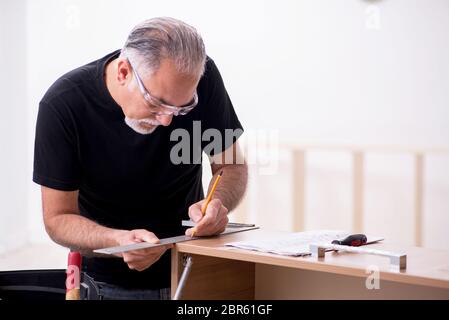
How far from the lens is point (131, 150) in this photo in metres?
1.58

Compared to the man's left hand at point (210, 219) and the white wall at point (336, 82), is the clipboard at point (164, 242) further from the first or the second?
the white wall at point (336, 82)

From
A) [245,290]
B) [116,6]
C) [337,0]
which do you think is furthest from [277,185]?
[245,290]

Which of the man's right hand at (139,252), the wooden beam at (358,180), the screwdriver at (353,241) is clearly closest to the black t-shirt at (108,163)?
the man's right hand at (139,252)

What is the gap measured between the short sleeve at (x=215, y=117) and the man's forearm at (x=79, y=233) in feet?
1.28

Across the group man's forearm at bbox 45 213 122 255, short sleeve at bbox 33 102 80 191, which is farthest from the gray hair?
man's forearm at bbox 45 213 122 255

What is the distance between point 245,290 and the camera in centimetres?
155

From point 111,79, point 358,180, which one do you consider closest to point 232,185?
point 111,79

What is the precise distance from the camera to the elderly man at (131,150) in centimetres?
142

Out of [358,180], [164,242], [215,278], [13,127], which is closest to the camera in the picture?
[164,242]

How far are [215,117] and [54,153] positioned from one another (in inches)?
16.1

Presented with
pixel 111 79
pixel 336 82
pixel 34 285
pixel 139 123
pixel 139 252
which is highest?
pixel 336 82

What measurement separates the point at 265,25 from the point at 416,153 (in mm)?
986

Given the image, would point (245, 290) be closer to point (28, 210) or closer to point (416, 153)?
point (416, 153)

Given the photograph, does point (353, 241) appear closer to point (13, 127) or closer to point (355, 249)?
point (355, 249)
